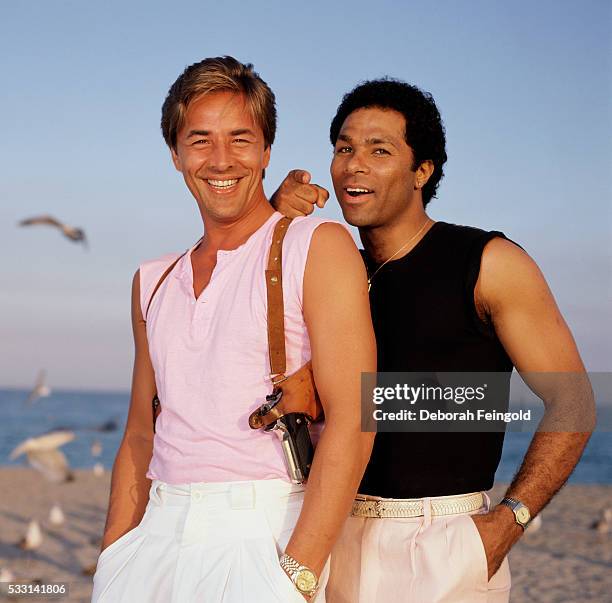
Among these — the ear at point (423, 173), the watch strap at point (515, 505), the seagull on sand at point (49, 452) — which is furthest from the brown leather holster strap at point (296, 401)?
the seagull on sand at point (49, 452)

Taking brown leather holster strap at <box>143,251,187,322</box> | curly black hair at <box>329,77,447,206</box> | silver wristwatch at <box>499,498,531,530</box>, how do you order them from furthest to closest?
curly black hair at <box>329,77,447,206</box> < silver wristwatch at <box>499,498,531,530</box> < brown leather holster strap at <box>143,251,187,322</box>

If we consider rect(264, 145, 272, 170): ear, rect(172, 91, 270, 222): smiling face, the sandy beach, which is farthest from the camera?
the sandy beach

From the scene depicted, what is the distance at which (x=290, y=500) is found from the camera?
2.50 meters

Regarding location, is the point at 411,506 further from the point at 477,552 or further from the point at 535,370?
the point at 535,370

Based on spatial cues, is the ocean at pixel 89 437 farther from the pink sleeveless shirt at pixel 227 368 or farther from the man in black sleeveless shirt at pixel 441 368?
the pink sleeveless shirt at pixel 227 368

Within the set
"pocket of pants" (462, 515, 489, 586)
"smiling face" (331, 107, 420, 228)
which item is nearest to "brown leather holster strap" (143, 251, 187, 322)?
"smiling face" (331, 107, 420, 228)

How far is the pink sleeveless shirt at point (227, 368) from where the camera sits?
8.23 feet

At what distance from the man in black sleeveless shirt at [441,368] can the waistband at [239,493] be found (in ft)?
1.98

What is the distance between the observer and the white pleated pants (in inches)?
93.8

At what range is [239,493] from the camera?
246 centimetres

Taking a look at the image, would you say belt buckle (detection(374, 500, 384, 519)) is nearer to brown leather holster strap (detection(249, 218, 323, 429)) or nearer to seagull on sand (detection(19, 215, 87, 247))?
brown leather holster strap (detection(249, 218, 323, 429))

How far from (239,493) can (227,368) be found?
0.34 m

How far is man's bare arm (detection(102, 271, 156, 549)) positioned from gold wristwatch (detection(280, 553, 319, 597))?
78 cm

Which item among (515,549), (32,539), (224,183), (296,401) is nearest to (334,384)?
(296,401)
